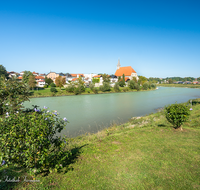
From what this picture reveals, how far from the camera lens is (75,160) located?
4.36 meters

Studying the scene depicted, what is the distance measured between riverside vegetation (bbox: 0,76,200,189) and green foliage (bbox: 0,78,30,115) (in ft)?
0.12

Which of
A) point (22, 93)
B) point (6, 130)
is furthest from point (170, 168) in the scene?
point (22, 93)

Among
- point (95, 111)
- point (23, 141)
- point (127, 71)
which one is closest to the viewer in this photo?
point (23, 141)

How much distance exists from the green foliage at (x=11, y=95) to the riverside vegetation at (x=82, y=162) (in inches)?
1.4

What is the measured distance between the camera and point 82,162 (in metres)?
4.25

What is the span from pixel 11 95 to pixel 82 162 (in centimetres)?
332

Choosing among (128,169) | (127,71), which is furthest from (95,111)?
(127,71)

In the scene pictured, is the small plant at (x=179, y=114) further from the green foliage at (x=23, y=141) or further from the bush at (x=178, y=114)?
the green foliage at (x=23, y=141)

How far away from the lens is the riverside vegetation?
9.49 ft

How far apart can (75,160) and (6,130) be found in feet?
7.89

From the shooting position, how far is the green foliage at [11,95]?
13.4 ft

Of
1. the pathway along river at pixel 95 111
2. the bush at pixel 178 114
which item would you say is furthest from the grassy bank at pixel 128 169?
the bush at pixel 178 114

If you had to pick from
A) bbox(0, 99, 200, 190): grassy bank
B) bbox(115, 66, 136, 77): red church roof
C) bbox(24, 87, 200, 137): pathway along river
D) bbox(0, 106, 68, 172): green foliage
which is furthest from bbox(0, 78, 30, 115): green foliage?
bbox(115, 66, 136, 77): red church roof

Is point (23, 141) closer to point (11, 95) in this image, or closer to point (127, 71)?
point (11, 95)
